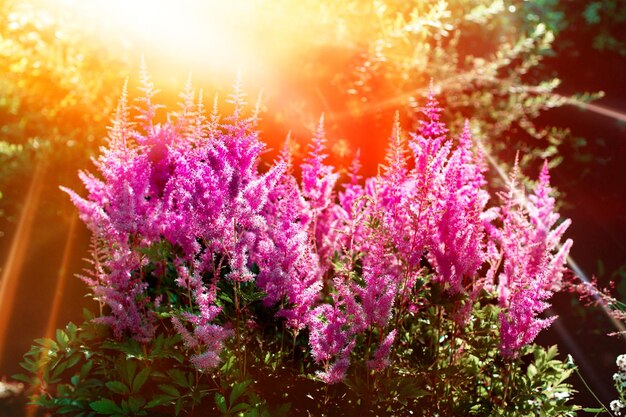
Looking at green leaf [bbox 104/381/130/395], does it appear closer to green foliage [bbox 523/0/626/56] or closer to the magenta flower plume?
the magenta flower plume

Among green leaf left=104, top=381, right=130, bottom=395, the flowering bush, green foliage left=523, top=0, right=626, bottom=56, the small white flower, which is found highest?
green foliage left=523, top=0, right=626, bottom=56

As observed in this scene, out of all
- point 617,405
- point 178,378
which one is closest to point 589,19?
point 617,405

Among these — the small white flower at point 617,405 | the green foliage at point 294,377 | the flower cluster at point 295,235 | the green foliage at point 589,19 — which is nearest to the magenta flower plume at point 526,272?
the flower cluster at point 295,235

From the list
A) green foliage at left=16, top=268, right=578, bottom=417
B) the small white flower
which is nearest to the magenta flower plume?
green foliage at left=16, top=268, right=578, bottom=417

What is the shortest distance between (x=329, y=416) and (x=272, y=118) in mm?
2607

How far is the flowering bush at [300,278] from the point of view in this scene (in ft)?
7.92

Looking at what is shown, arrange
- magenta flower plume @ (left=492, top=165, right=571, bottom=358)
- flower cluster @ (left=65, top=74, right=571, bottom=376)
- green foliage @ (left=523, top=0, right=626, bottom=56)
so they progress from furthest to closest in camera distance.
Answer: green foliage @ (left=523, top=0, right=626, bottom=56) < magenta flower plume @ (left=492, top=165, right=571, bottom=358) < flower cluster @ (left=65, top=74, right=571, bottom=376)

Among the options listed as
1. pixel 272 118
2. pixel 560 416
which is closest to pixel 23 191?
pixel 272 118

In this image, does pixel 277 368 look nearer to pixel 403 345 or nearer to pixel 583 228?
pixel 403 345

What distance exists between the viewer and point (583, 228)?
6.31 metres

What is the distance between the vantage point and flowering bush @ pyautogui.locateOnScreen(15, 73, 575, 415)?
7.92 ft

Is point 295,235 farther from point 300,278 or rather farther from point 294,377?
point 294,377

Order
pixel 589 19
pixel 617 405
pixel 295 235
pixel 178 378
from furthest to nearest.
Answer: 1. pixel 589 19
2. pixel 617 405
3. pixel 178 378
4. pixel 295 235

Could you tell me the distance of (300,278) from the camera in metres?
2.69
